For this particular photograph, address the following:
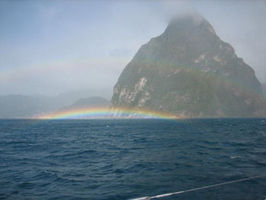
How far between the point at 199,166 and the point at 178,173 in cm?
307

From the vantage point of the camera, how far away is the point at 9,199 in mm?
13133

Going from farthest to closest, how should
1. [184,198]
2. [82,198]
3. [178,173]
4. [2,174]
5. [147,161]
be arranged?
1. [147,161]
2. [2,174]
3. [178,173]
4. [82,198]
5. [184,198]

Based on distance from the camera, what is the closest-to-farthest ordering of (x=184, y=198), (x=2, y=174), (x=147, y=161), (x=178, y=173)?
(x=184, y=198), (x=178, y=173), (x=2, y=174), (x=147, y=161)

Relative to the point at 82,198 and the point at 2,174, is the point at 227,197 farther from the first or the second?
the point at 2,174

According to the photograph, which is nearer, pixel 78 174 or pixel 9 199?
pixel 9 199

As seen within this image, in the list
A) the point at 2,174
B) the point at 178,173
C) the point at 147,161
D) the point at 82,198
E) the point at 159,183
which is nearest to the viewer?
the point at 82,198

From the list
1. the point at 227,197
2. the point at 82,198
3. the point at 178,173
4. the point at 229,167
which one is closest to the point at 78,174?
the point at 82,198

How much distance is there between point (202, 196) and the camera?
12586 mm

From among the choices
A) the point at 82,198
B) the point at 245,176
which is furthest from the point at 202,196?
the point at 82,198

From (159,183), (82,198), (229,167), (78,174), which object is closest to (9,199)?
(82,198)

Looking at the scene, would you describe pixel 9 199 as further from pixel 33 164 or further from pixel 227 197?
pixel 227 197

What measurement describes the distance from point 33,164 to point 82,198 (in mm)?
12191

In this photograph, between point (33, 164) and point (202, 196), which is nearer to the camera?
point (202, 196)

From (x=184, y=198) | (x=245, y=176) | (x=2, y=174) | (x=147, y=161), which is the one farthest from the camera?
(x=147, y=161)
